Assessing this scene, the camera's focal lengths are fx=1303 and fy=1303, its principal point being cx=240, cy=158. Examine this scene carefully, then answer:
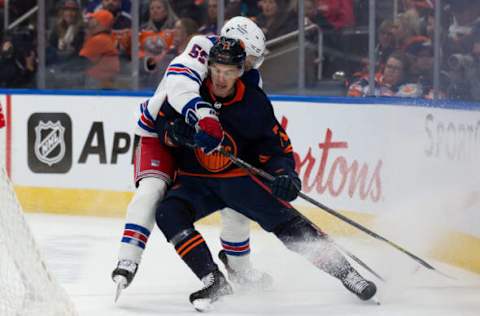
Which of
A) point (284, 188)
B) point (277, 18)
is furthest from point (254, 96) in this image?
point (277, 18)

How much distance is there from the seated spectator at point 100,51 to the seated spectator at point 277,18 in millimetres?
1250

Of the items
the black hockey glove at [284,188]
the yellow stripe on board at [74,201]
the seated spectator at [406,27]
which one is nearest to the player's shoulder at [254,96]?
the black hockey glove at [284,188]

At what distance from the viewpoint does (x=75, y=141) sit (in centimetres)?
863

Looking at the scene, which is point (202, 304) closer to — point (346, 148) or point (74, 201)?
point (346, 148)

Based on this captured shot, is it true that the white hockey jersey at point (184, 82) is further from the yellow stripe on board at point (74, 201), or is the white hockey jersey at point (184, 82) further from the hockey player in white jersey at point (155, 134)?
the yellow stripe on board at point (74, 201)

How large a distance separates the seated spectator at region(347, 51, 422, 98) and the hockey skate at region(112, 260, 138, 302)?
2.60 metres

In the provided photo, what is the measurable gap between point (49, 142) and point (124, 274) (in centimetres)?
378

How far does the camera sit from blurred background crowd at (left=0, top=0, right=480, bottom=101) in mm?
6937

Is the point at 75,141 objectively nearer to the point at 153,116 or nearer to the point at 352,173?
the point at 352,173

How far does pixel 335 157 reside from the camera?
755cm

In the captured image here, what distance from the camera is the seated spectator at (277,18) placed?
8.39 meters

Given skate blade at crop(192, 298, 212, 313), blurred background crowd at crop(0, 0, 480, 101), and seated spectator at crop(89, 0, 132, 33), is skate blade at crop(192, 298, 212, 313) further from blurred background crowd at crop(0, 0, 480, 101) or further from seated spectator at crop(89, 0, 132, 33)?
seated spectator at crop(89, 0, 132, 33)

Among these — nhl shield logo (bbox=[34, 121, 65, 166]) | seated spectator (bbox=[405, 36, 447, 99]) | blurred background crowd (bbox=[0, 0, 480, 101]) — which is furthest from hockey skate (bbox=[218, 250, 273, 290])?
nhl shield logo (bbox=[34, 121, 65, 166])

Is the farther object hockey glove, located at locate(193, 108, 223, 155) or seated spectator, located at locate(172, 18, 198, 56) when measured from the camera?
seated spectator, located at locate(172, 18, 198, 56)
